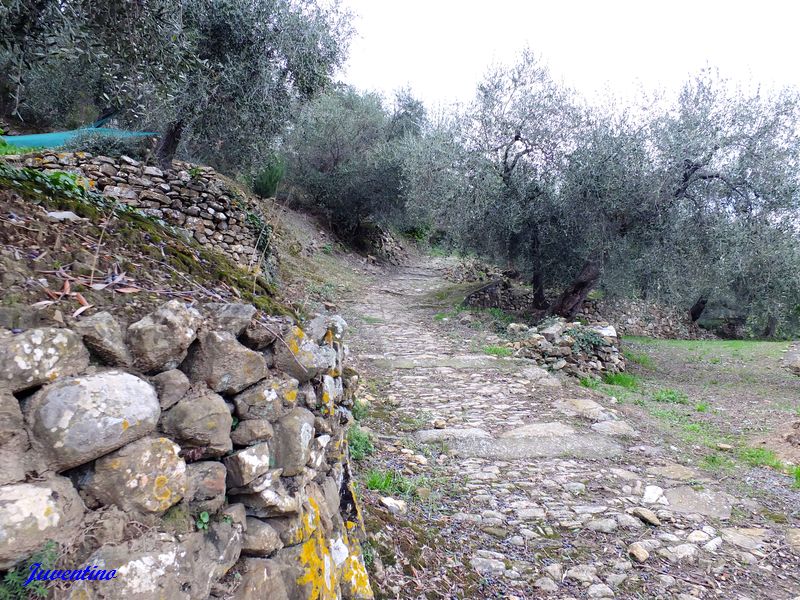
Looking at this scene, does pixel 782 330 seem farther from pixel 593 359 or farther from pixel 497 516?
pixel 497 516

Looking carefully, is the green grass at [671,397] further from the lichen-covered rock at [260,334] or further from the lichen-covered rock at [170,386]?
the lichen-covered rock at [170,386]

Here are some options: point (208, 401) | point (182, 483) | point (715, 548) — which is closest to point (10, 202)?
point (208, 401)

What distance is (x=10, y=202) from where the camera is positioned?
2.00 meters

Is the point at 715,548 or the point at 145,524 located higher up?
the point at 145,524

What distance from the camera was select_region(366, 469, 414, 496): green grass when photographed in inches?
144

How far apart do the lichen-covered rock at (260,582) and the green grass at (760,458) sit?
513 cm

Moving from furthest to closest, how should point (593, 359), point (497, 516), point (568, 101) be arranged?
point (568, 101), point (593, 359), point (497, 516)

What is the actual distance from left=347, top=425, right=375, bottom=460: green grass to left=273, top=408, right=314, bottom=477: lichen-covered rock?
6.36 feet

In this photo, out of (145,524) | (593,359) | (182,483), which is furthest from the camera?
(593,359)

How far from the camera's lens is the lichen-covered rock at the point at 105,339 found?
152 centimetres

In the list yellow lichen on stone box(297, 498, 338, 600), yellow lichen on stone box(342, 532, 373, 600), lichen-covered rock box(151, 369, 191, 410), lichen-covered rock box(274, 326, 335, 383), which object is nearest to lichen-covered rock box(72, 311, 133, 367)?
lichen-covered rock box(151, 369, 191, 410)

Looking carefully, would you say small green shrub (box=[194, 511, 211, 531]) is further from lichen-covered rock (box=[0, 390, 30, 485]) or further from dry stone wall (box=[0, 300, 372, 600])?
lichen-covered rock (box=[0, 390, 30, 485])

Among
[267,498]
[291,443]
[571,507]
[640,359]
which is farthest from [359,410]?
[640,359]

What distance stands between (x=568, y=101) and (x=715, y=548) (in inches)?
403
